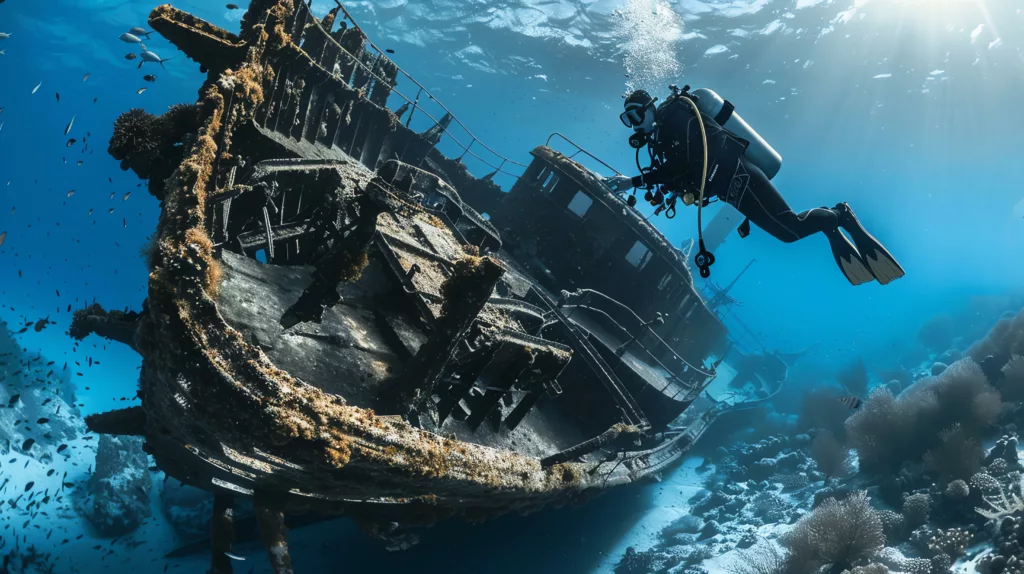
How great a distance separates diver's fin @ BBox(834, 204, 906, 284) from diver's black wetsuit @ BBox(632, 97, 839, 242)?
1.07 metres

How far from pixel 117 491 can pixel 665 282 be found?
20547 mm

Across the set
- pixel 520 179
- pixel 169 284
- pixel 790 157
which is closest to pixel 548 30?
pixel 520 179

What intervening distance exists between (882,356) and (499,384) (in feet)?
229

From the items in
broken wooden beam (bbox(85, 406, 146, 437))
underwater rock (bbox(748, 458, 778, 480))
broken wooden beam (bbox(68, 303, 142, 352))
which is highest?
broken wooden beam (bbox(68, 303, 142, 352))

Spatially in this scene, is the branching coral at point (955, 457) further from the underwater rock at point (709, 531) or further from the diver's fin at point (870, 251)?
the diver's fin at point (870, 251)

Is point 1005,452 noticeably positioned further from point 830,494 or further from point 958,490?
point 830,494

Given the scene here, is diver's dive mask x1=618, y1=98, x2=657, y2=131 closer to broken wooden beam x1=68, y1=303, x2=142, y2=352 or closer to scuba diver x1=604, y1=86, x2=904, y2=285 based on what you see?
scuba diver x1=604, y1=86, x2=904, y2=285

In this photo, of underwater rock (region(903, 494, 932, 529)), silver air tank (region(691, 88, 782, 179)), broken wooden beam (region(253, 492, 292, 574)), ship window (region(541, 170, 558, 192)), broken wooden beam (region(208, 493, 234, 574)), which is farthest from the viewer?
ship window (region(541, 170, 558, 192))

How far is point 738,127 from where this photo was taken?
244 inches

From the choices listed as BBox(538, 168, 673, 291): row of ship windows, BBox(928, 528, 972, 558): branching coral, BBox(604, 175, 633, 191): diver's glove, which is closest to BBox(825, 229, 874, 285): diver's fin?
BBox(604, 175, 633, 191): diver's glove

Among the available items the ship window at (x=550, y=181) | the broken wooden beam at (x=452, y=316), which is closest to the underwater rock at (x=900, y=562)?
the broken wooden beam at (x=452, y=316)

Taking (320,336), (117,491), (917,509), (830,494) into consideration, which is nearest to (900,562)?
(917,509)

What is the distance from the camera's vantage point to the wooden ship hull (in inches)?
122

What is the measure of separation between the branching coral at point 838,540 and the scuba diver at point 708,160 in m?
7.59
